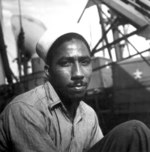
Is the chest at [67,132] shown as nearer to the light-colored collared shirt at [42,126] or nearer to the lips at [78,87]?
the light-colored collared shirt at [42,126]

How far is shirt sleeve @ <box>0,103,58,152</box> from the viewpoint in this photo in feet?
5.17

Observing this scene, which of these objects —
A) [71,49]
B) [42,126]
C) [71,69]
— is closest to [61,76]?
[71,69]

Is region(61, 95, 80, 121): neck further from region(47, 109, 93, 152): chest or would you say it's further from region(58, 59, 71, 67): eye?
region(58, 59, 71, 67): eye

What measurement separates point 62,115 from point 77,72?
33cm

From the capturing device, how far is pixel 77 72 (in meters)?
1.83

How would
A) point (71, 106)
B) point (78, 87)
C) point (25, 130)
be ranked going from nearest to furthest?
point (25, 130), point (78, 87), point (71, 106)

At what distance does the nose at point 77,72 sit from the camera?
182 centimetres

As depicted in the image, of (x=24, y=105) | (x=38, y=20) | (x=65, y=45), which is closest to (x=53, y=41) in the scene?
(x=65, y=45)

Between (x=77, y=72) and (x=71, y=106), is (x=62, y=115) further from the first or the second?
(x=77, y=72)

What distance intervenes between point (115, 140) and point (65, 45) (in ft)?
2.45

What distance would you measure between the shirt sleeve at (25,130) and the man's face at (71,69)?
312mm

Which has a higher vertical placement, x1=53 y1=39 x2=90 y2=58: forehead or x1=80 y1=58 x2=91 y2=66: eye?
x1=53 y1=39 x2=90 y2=58: forehead

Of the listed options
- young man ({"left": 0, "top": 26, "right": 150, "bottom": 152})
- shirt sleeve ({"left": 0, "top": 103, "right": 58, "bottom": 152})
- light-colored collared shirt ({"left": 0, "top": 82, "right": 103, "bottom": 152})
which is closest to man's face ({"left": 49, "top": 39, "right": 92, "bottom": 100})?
young man ({"left": 0, "top": 26, "right": 150, "bottom": 152})

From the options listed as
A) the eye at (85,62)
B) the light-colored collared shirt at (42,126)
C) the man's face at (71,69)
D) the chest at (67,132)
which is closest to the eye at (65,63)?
the man's face at (71,69)
